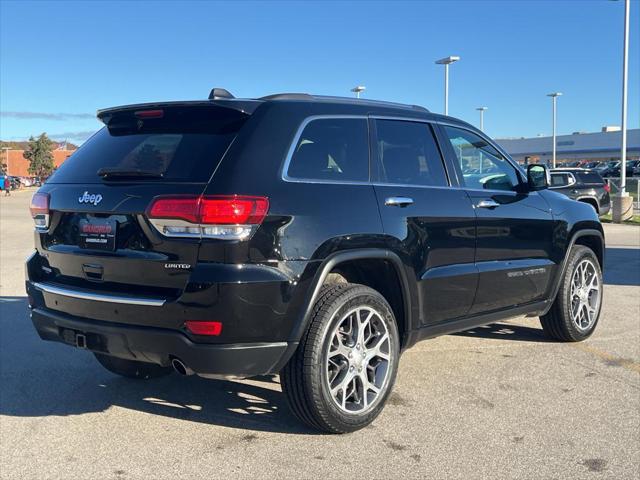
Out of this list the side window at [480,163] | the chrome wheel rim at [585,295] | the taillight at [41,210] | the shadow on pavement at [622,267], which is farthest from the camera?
the shadow on pavement at [622,267]

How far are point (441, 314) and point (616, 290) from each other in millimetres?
5041

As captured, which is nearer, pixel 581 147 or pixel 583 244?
pixel 583 244

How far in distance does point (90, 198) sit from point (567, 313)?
4.10m

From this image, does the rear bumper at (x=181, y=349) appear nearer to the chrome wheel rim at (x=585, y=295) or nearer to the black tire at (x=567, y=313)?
the black tire at (x=567, y=313)

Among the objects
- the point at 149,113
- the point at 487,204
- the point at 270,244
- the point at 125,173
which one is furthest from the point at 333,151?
the point at 487,204

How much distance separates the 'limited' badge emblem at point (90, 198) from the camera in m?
3.71

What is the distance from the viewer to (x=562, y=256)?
5629mm

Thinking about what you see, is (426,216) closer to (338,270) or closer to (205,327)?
(338,270)

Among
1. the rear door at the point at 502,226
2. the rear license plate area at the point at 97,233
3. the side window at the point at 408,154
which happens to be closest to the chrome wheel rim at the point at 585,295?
the rear door at the point at 502,226

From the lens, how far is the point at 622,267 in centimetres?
1067

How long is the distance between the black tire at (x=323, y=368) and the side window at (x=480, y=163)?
4.86 ft

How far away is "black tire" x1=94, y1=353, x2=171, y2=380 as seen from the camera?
4809mm

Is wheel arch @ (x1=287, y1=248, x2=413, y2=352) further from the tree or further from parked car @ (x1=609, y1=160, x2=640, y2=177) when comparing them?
the tree

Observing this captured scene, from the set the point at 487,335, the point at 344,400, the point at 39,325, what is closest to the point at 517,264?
the point at 487,335
